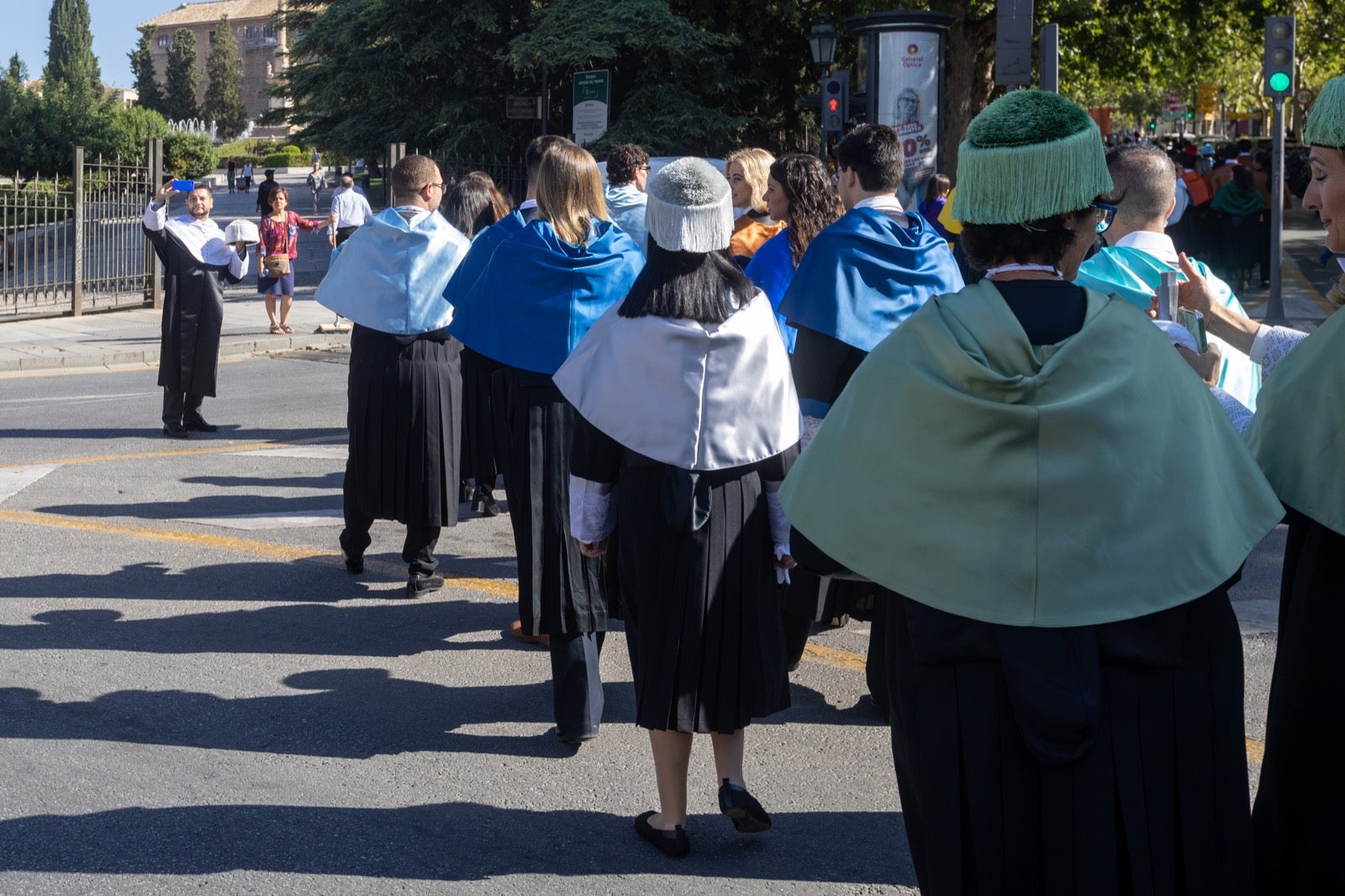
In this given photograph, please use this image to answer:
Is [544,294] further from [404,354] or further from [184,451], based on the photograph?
[184,451]

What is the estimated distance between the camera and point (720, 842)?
4379 mm

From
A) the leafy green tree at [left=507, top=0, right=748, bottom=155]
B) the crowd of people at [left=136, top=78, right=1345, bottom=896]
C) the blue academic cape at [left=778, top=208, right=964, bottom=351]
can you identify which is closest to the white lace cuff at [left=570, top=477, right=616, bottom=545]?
the blue academic cape at [left=778, top=208, right=964, bottom=351]

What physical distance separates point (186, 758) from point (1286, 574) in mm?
3483

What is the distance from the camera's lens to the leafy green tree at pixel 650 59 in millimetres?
26203

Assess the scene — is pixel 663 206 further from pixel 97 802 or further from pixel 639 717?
pixel 97 802

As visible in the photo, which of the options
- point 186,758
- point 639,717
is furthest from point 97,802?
point 639,717

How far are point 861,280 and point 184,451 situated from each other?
22.7ft

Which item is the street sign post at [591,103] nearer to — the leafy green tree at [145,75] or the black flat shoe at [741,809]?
the black flat shoe at [741,809]

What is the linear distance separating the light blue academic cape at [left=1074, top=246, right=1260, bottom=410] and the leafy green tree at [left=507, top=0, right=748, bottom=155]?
21.8m

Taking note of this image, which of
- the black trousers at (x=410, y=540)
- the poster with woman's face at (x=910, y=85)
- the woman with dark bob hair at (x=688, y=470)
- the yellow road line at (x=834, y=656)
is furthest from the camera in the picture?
the poster with woman's face at (x=910, y=85)

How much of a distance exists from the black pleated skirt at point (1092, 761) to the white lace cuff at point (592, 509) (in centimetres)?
179

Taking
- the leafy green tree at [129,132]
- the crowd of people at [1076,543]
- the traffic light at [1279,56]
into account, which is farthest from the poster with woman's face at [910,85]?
the leafy green tree at [129,132]

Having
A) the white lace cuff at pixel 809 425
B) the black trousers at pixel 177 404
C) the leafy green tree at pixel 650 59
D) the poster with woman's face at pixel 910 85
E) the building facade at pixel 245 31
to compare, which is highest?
the building facade at pixel 245 31

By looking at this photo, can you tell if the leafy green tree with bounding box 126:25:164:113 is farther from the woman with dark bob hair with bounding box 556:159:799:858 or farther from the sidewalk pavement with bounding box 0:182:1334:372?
the woman with dark bob hair with bounding box 556:159:799:858
